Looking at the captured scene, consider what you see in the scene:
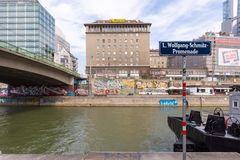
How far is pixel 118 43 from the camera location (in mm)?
105938

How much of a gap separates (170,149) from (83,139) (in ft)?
24.8

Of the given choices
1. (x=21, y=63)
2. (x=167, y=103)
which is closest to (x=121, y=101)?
(x=167, y=103)

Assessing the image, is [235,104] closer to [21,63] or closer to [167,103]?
[21,63]

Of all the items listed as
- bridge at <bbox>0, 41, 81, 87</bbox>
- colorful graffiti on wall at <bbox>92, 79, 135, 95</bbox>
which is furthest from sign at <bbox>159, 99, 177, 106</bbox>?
bridge at <bbox>0, 41, 81, 87</bbox>

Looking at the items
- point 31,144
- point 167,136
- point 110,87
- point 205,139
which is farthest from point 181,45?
point 110,87

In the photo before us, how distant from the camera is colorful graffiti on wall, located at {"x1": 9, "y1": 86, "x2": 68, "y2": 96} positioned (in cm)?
5381

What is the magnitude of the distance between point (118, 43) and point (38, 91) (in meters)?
59.6

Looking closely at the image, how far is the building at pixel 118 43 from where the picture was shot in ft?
343

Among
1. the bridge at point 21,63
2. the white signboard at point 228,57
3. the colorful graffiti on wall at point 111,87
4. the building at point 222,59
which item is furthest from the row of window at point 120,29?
the bridge at point 21,63

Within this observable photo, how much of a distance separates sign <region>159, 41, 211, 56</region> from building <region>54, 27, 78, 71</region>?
11248 centimetres

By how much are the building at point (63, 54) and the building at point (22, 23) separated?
2528cm

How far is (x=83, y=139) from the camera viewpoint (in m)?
17.7

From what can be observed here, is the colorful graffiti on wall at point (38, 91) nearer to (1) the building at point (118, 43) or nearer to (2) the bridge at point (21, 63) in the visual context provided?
(2) the bridge at point (21, 63)

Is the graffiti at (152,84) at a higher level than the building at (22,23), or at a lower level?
lower
